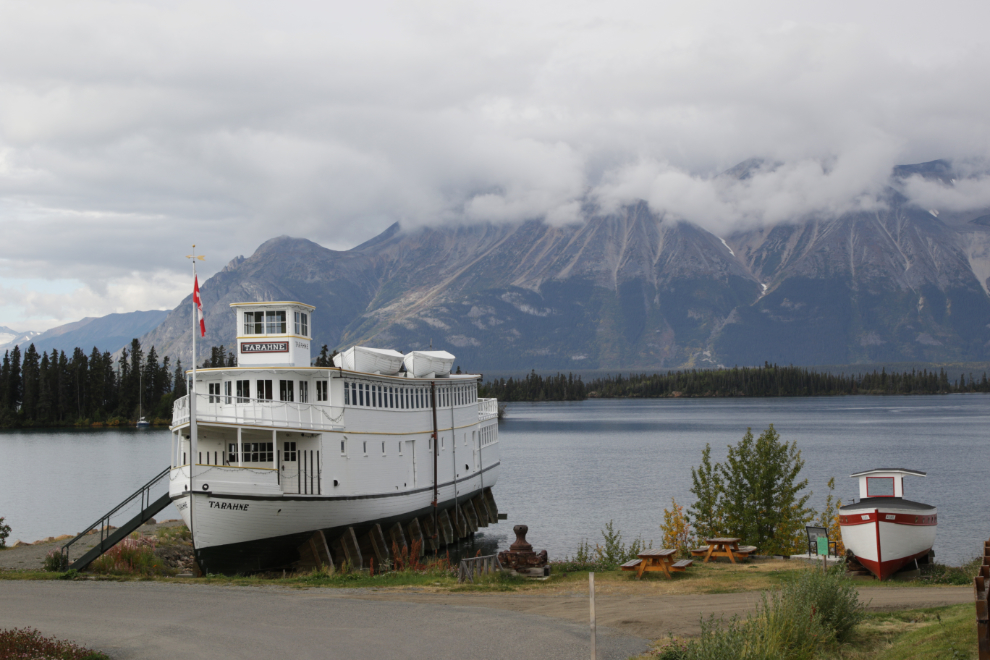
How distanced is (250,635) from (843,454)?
84705mm

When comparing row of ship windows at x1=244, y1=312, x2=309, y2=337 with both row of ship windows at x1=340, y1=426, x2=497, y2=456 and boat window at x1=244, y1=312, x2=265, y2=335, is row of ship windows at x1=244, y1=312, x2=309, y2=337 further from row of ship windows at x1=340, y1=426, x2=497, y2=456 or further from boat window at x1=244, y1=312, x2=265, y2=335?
row of ship windows at x1=340, y1=426, x2=497, y2=456

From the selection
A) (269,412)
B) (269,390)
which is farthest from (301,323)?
(269,412)

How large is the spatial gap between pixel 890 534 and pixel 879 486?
3457mm

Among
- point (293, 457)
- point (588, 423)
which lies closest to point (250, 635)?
point (293, 457)

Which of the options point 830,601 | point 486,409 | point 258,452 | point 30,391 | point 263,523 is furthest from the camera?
point 30,391

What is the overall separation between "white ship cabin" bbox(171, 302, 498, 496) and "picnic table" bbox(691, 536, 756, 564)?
14.0m

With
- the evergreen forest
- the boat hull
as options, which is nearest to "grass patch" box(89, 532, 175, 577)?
the boat hull

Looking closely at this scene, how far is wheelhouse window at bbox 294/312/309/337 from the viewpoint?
3512cm

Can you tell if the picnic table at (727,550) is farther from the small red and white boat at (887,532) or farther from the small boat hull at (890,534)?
the small boat hull at (890,534)

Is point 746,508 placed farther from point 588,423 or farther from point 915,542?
point 588,423

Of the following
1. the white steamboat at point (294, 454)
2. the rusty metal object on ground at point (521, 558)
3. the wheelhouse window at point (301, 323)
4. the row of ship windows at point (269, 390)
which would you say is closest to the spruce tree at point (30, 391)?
the white steamboat at point (294, 454)

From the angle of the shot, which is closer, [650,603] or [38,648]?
[38,648]

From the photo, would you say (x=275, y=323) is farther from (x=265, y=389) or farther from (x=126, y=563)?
(x=126, y=563)

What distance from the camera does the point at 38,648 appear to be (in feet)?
48.6
